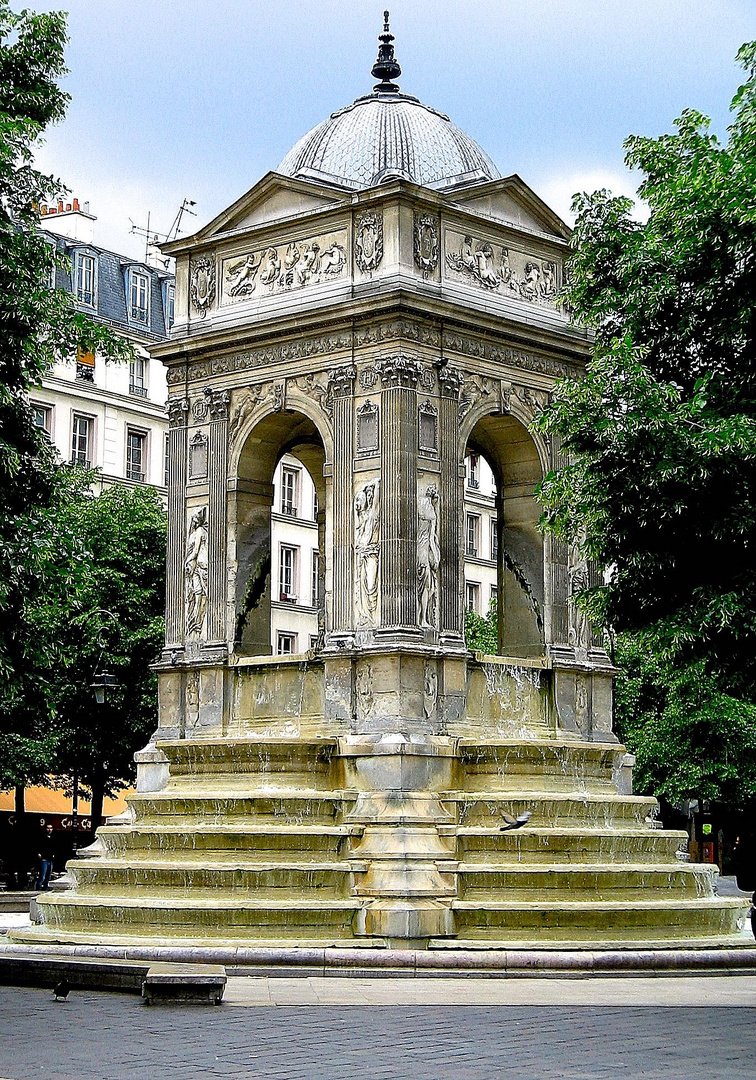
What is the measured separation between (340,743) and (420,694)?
145cm

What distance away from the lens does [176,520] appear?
3133 cm

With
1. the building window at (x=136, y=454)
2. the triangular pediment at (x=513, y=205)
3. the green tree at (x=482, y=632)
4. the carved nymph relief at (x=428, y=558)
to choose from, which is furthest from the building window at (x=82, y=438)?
the carved nymph relief at (x=428, y=558)

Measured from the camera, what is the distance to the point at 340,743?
2739cm

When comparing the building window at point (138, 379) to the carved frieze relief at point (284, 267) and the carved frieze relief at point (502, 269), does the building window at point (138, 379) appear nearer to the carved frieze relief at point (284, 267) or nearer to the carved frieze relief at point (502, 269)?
the carved frieze relief at point (284, 267)

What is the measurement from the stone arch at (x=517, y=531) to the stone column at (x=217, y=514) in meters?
4.31

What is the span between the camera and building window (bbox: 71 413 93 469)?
66938 mm

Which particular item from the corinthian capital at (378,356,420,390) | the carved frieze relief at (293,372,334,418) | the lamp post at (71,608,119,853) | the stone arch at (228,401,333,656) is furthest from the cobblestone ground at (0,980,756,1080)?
the lamp post at (71,608,119,853)

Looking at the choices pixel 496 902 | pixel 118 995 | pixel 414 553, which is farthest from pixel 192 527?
pixel 118 995

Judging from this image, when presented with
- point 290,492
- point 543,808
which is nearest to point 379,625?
point 543,808

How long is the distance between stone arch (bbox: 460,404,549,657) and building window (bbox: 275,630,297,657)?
122ft

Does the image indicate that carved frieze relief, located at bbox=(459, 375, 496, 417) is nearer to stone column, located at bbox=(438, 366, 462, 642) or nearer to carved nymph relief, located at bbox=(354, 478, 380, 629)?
stone column, located at bbox=(438, 366, 462, 642)

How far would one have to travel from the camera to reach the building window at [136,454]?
69312 mm

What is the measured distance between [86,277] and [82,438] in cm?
747

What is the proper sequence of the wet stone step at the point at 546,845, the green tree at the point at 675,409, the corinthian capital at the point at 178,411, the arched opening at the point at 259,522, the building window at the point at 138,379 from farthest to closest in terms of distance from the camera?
the building window at the point at 138,379, the corinthian capital at the point at 178,411, the arched opening at the point at 259,522, the wet stone step at the point at 546,845, the green tree at the point at 675,409
